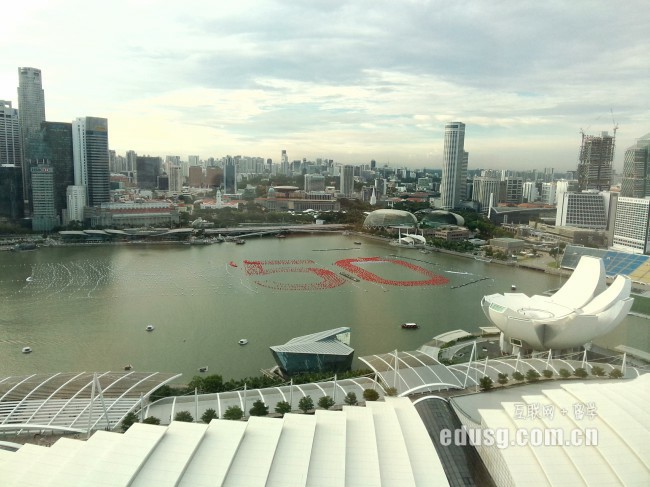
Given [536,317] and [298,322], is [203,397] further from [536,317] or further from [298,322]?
[536,317]

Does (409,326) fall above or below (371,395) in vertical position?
below

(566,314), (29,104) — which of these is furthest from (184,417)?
(29,104)

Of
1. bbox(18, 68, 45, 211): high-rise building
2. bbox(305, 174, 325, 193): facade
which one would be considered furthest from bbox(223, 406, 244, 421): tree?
bbox(305, 174, 325, 193): facade

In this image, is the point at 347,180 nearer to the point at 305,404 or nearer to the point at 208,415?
the point at 305,404

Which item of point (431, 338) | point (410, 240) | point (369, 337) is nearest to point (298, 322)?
point (369, 337)

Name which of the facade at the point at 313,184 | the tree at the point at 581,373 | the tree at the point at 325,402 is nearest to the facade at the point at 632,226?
the tree at the point at 581,373

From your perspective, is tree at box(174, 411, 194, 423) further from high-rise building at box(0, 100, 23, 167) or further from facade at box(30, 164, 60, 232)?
high-rise building at box(0, 100, 23, 167)

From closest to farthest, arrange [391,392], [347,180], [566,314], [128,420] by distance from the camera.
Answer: [128,420] < [391,392] < [566,314] < [347,180]
